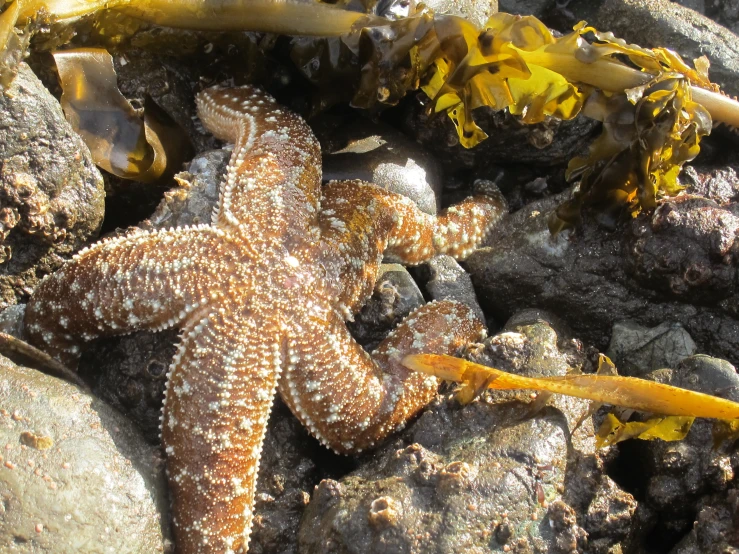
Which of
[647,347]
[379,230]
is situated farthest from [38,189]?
[647,347]

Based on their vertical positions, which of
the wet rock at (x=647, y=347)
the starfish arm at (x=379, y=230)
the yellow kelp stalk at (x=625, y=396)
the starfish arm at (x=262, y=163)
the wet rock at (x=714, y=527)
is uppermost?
the starfish arm at (x=262, y=163)

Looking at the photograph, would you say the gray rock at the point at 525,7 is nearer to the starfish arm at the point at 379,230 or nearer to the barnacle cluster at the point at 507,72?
the barnacle cluster at the point at 507,72

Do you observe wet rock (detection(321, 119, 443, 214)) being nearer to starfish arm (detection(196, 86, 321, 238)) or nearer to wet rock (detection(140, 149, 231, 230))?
starfish arm (detection(196, 86, 321, 238))

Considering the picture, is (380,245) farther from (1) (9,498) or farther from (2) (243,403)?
(1) (9,498)

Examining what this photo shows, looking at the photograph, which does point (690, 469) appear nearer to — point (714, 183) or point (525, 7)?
point (714, 183)

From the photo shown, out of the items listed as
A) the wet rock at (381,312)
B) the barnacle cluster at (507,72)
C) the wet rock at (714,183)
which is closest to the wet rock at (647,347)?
the barnacle cluster at (507,72)

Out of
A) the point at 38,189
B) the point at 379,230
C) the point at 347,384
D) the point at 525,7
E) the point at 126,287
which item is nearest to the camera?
the point at 126,287
